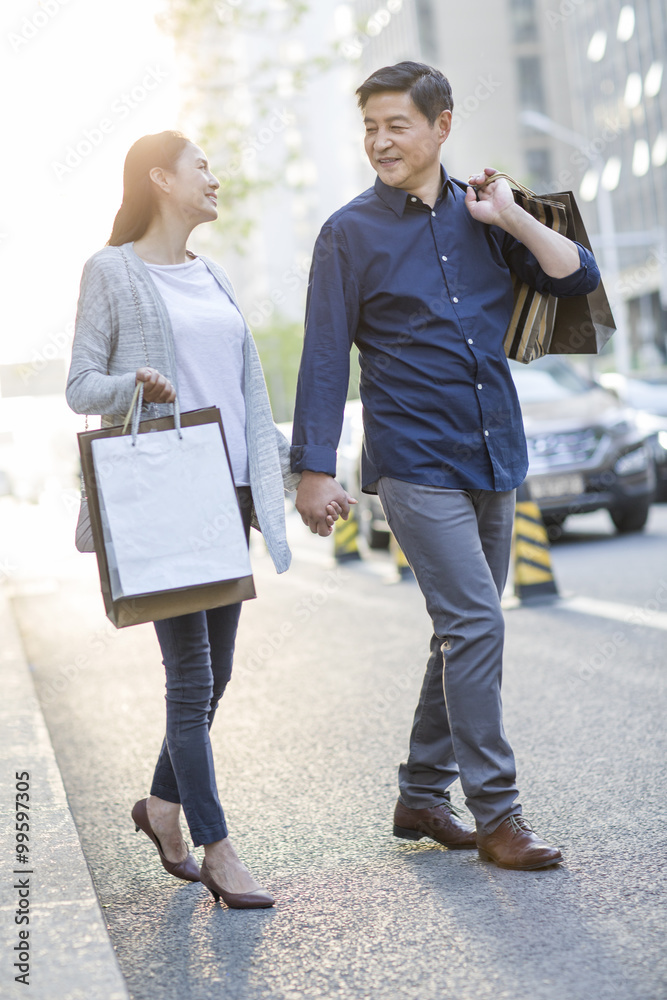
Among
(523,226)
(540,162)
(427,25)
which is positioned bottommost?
(523,226)

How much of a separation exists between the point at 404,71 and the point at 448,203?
0.39 m

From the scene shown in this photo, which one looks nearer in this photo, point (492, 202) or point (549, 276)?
point (492, 202)

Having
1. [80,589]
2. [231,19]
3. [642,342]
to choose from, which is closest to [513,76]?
[642,342]

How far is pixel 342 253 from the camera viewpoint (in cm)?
369

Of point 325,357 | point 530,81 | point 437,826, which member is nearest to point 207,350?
point 325,357

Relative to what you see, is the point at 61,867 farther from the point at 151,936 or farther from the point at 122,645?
the point at 122,645

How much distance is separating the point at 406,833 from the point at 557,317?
1.65 metres

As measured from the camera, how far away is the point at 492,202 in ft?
12.0

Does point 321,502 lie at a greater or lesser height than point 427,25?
lesser

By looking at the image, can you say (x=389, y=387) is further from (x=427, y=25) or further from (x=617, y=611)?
(x=427, y=25)

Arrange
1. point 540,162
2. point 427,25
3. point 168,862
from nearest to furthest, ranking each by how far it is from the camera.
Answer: point 168,862 → point 540,162 → point 427,25

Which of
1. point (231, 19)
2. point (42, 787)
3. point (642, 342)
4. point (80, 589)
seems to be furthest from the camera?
point (642, 342)

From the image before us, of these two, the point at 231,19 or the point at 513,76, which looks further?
the point at 513,76

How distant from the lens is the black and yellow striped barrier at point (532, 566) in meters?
8.86
